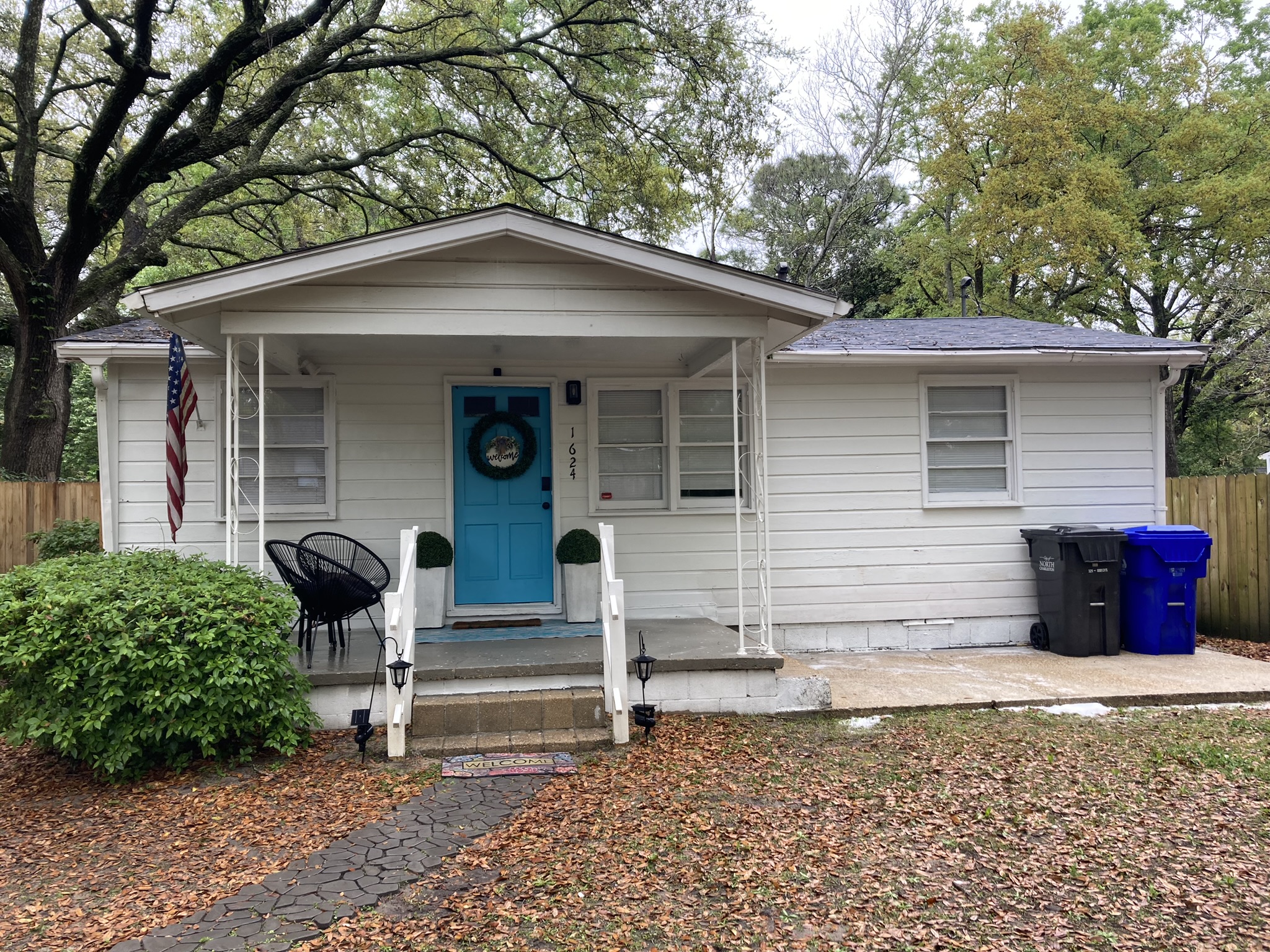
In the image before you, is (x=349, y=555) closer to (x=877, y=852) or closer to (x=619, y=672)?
(x=619, y=672)

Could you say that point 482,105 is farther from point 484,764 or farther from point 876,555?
point 484,764

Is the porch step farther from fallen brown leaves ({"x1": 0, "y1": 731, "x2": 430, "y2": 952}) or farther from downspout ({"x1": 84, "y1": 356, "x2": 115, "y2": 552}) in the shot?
downspout ({"x1": 84, "y1": 356, "x2": 115, "y2": 552})

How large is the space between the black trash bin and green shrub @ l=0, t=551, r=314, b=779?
21.0ft

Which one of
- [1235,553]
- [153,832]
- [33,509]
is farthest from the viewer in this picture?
[33,509]

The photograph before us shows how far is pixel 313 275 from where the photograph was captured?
522 centimetres

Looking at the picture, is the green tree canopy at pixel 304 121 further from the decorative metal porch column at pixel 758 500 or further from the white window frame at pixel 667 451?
the decorative metal porch column at pixel 758 500

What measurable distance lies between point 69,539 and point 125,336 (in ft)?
8.22

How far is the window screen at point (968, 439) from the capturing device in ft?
25.7

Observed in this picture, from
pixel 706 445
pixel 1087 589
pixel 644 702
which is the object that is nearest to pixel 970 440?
pixel 1087 589

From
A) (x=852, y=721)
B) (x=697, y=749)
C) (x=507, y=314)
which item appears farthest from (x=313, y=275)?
(x=852, y=721)

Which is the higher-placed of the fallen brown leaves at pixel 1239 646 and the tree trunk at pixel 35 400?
the tree trunk at pixel 35 400

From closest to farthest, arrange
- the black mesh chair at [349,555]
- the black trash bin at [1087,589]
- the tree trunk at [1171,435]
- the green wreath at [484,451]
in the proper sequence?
the black mesh chair at [349,555] < the black trash bin at [1087,589] < the green wreath at [484,451] < the tree trunk at [1171,435]

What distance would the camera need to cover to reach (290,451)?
280 inches

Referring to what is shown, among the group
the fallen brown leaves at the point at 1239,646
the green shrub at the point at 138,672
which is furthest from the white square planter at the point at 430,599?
the fallen brown leaves at the point at 1239,646
